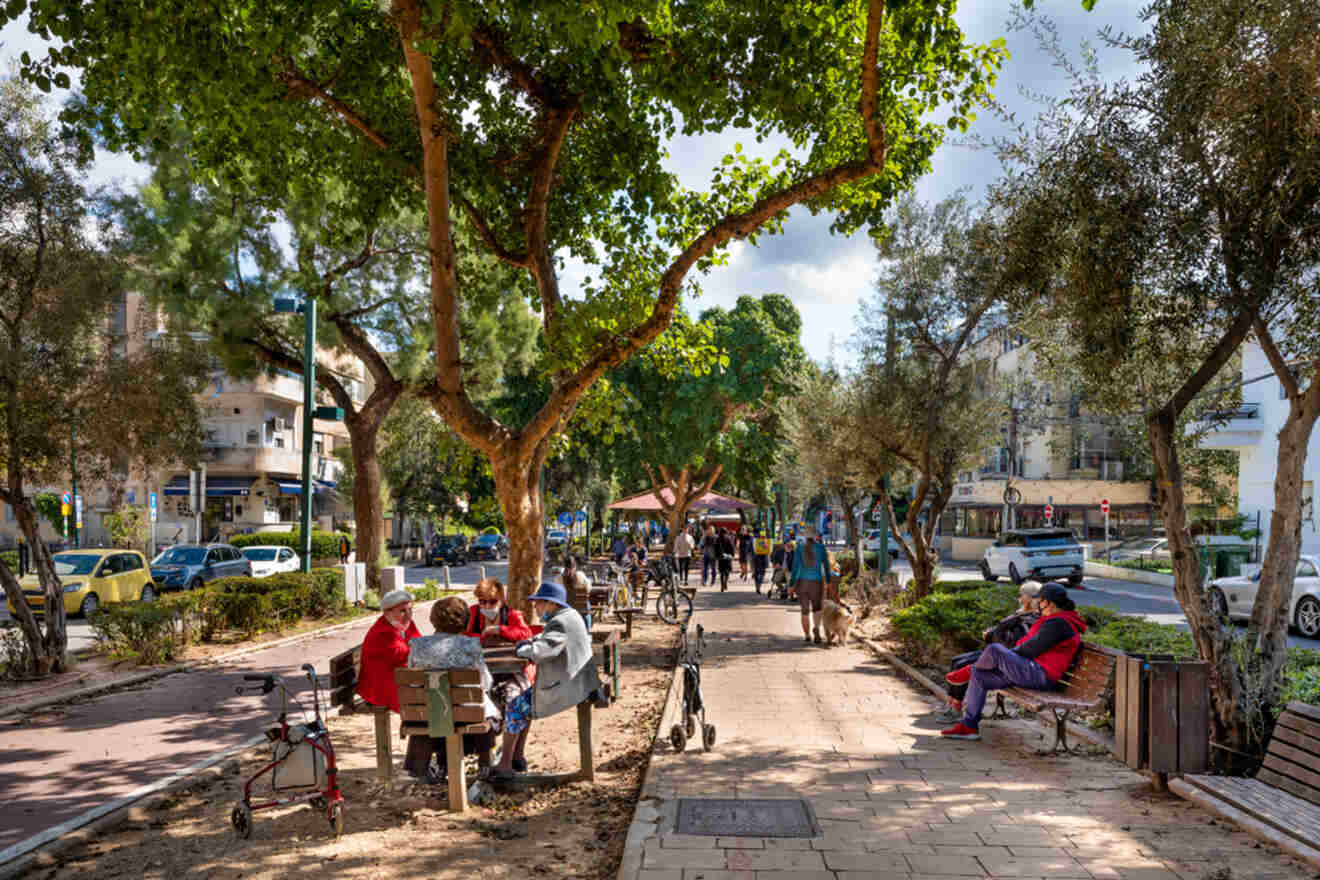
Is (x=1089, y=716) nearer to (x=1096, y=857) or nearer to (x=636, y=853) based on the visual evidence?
(x=1096, y=857)

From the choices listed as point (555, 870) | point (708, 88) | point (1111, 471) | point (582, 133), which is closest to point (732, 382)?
point (582, 133)

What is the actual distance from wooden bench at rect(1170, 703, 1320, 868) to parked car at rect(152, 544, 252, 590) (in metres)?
21.9

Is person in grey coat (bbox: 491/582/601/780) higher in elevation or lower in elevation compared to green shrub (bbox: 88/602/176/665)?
higher

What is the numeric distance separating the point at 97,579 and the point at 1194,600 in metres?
20.5

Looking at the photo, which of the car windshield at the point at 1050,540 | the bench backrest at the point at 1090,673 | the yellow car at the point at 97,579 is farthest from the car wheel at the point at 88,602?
the car windshield at the point at 1050,540

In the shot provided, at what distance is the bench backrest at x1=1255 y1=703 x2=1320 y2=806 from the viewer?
5207mm

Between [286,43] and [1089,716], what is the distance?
32.8ft

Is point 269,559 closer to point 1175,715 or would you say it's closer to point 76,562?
point 76,562

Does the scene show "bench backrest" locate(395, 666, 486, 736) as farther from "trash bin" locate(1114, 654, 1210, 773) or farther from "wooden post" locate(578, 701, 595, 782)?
"trash bin" locate(1114, 654, 1210, 773)

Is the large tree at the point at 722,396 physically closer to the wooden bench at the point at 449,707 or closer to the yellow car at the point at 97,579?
the yellow car at the point at 97,579

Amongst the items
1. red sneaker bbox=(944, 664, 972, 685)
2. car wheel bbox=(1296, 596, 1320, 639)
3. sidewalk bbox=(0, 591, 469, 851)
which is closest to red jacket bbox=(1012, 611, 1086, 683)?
red sneaker bbox=(944, 664, 972, 685)

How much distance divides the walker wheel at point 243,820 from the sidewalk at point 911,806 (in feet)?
7.43

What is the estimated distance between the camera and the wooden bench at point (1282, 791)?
4.92 meters

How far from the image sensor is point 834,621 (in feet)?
45.0
